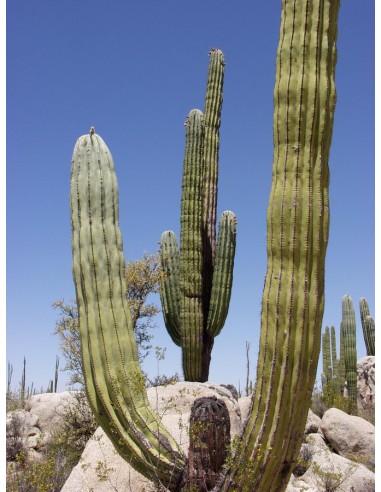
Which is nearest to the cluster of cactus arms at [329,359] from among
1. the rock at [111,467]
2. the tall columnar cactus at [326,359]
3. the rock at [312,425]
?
the tall columnar cactus at [326,359]

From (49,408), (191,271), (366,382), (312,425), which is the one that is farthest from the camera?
(366,382)

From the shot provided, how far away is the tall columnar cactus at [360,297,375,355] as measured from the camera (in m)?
17.6

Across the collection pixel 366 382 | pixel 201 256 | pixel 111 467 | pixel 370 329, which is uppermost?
pixel 201 256

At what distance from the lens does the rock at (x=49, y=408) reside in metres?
12.5

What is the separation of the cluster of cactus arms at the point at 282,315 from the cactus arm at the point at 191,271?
19.1 feet

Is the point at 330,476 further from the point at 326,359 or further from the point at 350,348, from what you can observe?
the point at 326,359

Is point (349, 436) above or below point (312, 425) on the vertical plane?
below

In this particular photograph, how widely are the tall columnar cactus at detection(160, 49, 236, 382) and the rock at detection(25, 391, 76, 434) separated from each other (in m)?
2.99

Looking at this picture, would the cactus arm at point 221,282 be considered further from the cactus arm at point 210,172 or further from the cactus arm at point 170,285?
the cactus arm at point 170,285

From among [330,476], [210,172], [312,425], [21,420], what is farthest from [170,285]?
[330,476]

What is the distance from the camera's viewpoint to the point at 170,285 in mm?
11789

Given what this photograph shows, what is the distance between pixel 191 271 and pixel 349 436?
4.12 metres

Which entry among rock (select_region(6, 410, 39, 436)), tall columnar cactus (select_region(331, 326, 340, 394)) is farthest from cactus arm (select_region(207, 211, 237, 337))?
tall columnar cactus (select_region(331, 326, 340, 394))
